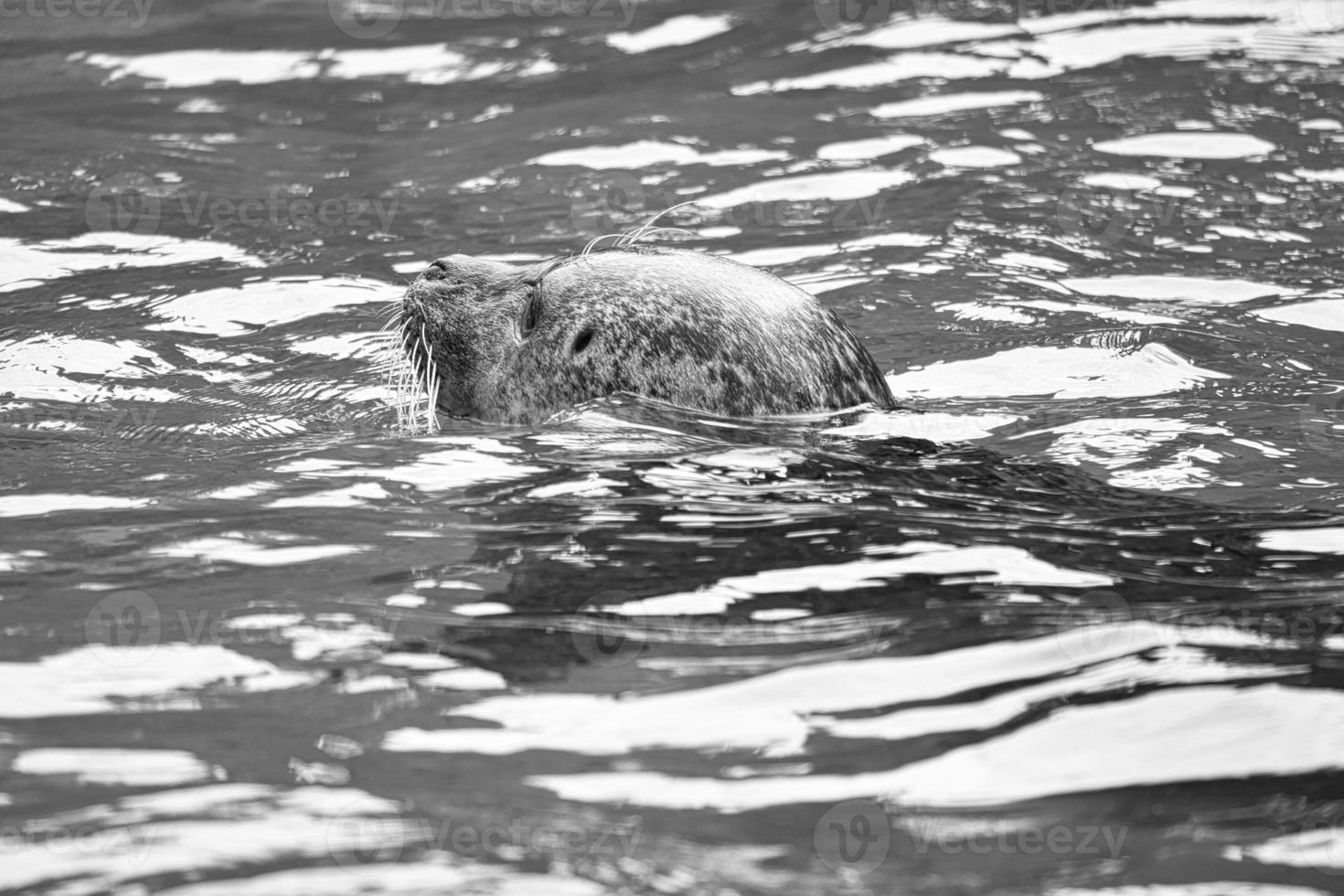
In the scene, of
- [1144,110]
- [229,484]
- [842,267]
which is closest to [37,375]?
[229,484]

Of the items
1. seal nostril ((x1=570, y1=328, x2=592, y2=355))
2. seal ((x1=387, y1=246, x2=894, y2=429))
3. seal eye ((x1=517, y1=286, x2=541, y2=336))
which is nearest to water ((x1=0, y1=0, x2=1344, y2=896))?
seal ((x1=387, y1=246, x2=894, y2=429))

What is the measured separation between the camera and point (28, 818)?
3066mm

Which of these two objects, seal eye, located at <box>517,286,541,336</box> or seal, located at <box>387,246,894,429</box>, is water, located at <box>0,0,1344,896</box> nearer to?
seal, located at <box>387,246,894,429</box>

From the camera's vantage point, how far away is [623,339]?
5992 mm

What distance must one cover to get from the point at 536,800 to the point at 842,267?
5531 mm

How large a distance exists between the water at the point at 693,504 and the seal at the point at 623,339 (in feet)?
0.50

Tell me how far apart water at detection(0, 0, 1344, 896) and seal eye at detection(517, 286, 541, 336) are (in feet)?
1.43

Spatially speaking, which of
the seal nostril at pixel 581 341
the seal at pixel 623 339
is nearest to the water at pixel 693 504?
the seal at pixel 623 339

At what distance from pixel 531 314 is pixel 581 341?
297 mm

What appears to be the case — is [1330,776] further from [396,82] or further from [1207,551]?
[396,82]

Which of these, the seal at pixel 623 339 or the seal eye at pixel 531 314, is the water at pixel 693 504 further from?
the seal eye at pixel 531 314

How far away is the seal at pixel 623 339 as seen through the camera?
18.9ft

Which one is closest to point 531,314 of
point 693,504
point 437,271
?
point 437,271

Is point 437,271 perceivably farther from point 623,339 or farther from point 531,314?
point 623,339
